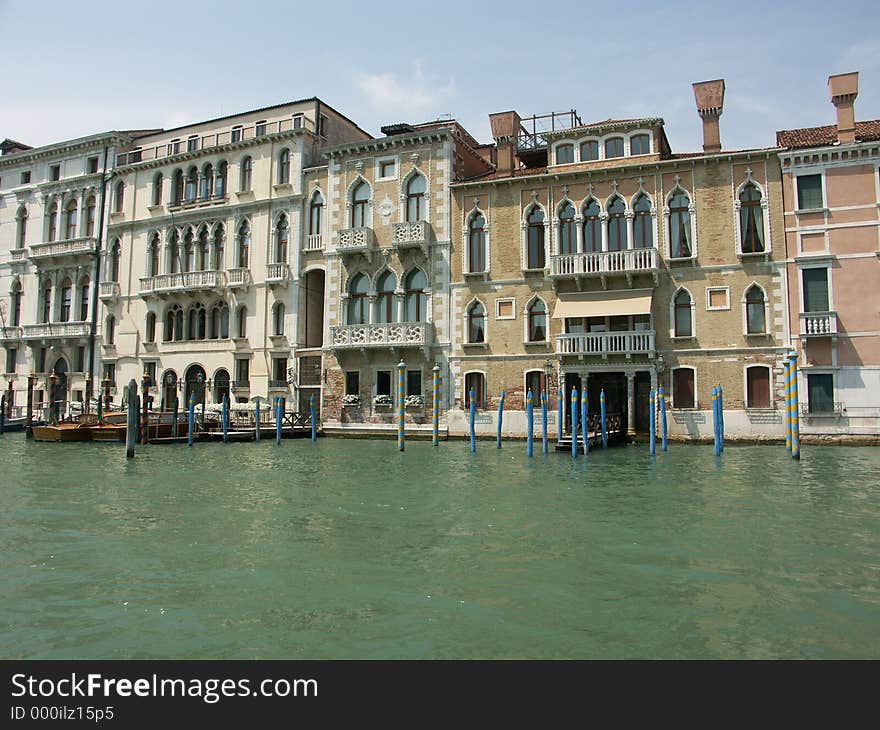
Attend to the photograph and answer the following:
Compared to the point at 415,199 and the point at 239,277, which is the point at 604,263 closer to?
the point at 415,199

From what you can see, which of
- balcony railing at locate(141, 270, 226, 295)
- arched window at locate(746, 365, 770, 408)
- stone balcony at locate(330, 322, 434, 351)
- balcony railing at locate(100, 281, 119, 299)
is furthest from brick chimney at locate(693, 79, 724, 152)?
balcony railing at locate(100, 281, 119, 299)

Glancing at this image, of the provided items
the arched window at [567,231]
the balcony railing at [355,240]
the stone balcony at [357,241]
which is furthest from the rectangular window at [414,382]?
the arched window at [567,231]

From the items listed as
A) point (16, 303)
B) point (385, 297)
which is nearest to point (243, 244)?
point (385, 297)

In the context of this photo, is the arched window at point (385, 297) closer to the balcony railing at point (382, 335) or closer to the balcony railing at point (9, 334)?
the balcony railing at point (382, 335)

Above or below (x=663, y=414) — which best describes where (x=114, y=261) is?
above

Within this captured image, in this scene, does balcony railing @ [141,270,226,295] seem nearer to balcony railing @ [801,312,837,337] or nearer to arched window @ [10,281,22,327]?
arched window @ [10,281,22,327]

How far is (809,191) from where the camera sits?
19906mm

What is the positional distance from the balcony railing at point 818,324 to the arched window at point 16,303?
3017cm

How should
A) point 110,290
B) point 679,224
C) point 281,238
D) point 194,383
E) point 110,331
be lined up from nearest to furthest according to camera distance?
1. point 679,224
2. point 281,238
3. point 194,383
4. point 110,290
5. point 110,331

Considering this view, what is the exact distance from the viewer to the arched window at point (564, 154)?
22.4m

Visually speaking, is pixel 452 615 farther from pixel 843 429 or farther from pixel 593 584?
pixel 843 429

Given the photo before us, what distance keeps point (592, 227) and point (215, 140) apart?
48.0ft
